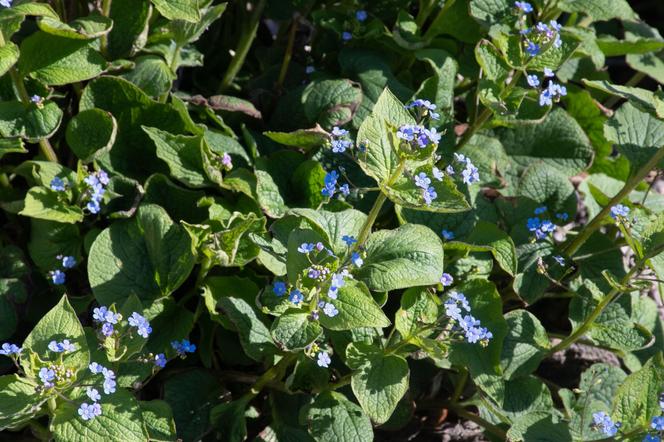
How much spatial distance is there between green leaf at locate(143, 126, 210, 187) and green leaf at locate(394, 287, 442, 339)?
0.92 metres

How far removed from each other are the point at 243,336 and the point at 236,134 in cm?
112

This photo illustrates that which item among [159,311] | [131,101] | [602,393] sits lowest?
[602,393]

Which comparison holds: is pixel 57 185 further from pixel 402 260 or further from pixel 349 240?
pixel 402 260

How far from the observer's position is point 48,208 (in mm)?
2934

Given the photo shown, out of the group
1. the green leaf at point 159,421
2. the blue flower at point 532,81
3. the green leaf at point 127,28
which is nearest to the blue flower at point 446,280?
the blue flower at point 532,81

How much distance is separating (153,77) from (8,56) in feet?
2.08

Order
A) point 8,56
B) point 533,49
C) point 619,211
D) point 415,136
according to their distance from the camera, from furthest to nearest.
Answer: point 533,49
point 619,211
point 8,56
point 415,136

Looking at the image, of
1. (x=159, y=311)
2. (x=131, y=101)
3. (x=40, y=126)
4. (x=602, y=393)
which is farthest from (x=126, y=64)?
(x=602, y=393)

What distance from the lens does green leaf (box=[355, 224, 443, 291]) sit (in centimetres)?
249

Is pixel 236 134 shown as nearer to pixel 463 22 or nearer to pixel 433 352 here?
pixel 463 22

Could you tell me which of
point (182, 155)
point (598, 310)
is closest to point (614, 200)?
point (598, 310)

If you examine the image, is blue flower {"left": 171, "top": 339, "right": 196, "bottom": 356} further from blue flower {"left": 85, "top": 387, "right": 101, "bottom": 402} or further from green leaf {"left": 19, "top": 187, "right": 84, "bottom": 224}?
green leaf {"left": 19, "top": 187, "right": 84, "bottom": 224}

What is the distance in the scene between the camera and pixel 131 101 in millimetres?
3225

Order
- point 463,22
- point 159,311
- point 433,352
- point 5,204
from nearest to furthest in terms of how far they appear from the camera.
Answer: point 433,352
point 159,311
point 5,204
point 463,22
